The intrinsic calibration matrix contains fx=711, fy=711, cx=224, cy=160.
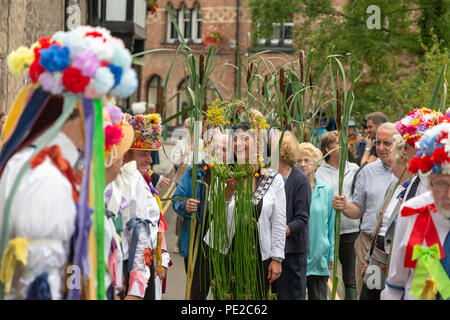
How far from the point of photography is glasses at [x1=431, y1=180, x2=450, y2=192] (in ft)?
9.40

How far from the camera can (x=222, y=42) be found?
31328mm

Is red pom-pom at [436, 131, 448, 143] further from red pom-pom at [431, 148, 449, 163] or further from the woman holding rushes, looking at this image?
the woman holding rushes

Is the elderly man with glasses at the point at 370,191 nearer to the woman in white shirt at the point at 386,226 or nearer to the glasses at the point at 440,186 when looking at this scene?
the woman in white shirt at the point at 386,226

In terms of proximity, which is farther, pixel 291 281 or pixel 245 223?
pixel 291 281

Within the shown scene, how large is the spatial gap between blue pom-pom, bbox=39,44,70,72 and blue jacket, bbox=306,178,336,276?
10.9 feet

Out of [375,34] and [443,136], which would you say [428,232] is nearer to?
[443,136]

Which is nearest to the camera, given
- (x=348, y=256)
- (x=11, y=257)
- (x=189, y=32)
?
(x=11, y=257)

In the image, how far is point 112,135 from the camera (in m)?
2.75

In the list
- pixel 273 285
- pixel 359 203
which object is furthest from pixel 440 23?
pixel 273 285

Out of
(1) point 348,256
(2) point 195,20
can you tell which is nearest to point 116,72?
(1) point 348,256

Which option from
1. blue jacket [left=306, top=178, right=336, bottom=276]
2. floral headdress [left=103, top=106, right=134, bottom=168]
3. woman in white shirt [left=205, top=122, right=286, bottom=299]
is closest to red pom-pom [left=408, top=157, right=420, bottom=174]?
floral headdress [left=103, top=106, right=134, bottom=168]

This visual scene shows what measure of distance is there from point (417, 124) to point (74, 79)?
221cm

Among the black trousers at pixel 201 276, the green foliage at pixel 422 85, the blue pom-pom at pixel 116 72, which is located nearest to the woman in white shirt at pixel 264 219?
the black trousers at pixel 201 276
